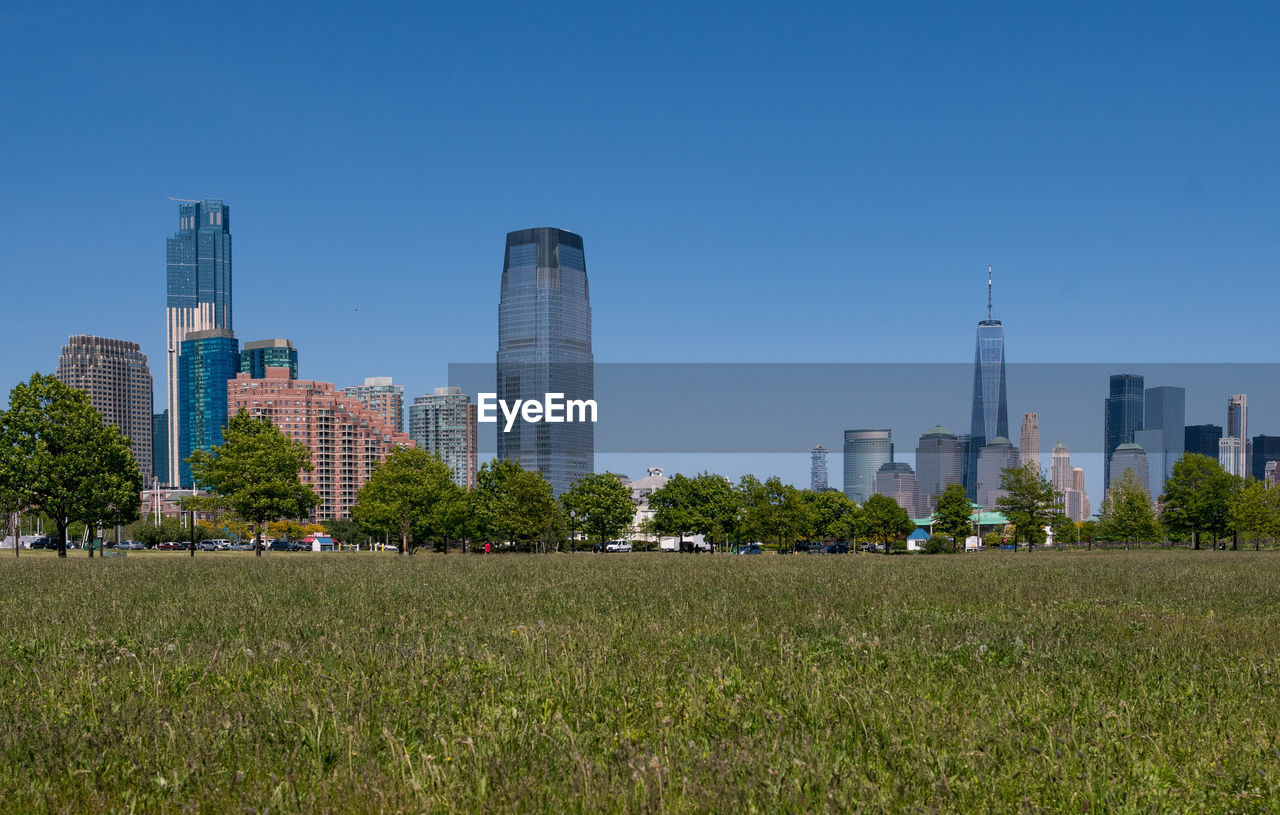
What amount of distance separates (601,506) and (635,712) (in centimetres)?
8216

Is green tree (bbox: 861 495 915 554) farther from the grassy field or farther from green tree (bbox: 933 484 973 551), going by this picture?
the grassy field

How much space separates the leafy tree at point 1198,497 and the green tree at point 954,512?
1733cm

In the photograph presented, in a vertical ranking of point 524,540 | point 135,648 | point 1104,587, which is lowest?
point 524,540

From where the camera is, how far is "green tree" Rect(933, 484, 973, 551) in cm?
9188

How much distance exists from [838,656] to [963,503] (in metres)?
88.4

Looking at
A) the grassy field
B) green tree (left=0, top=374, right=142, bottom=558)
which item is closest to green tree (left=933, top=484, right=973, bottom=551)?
green tree (left=0, top=374, right=142, bottom=558)

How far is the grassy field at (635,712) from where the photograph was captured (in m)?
5.21

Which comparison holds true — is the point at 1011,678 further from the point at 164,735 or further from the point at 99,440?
the point at 99,440

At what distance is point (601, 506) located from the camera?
291 feet

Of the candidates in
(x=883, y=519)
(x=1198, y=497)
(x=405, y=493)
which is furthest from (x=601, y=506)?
(x=1198, y=497)

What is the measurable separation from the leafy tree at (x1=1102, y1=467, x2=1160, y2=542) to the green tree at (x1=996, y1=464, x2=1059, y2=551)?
21475mm

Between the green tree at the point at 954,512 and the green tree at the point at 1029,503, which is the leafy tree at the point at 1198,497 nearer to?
the green tree at the point at 1029,503

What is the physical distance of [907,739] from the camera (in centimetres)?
623

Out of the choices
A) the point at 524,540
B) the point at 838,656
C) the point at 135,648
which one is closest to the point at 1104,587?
A: the point at 838,656
